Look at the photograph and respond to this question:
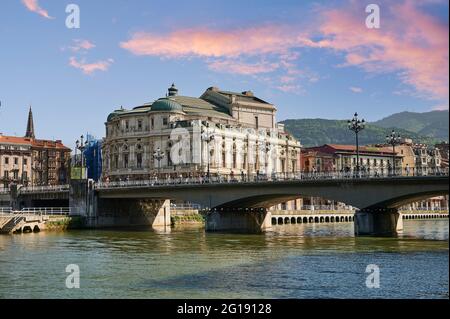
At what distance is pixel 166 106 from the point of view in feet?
511

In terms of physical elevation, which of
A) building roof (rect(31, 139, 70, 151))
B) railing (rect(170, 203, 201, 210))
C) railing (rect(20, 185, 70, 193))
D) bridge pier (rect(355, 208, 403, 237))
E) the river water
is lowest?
the river water

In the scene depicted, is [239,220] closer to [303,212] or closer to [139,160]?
[303,212]

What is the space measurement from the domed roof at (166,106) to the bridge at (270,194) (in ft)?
153

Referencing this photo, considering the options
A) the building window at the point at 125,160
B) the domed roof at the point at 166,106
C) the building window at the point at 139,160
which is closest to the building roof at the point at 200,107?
the domed roof at the point at 166,106

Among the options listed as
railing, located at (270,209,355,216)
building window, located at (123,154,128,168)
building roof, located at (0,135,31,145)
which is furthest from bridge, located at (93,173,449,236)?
building roof, located at (0,135,31,145)

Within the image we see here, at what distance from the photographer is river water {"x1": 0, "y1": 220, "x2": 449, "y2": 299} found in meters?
31.8

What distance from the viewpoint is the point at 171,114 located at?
155 m

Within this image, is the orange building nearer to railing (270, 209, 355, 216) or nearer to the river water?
railing (270, 209, 355, 216)

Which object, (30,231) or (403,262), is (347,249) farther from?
(30,231)

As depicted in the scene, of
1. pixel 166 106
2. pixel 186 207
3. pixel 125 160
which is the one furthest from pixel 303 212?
pixel 125 160

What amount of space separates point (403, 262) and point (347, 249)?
38.7ft

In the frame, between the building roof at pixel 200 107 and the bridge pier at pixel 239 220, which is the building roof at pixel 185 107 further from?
the bridge pier at pixel 239 220

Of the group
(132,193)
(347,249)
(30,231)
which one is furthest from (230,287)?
(132,193)

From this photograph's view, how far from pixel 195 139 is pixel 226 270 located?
4297 inches
